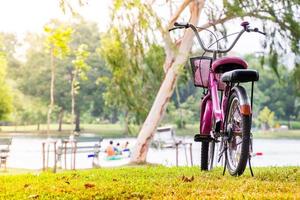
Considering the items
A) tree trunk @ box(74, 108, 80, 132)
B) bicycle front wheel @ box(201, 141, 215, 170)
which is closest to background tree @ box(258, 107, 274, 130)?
tree trunk @ box(74, 108, 80, 132)

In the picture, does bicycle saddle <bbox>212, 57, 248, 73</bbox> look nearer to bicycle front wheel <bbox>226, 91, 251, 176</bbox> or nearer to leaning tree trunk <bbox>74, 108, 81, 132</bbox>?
bicycle front wheel <bbox>226, 91, 251, 176</bbox>

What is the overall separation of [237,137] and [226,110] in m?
0.14

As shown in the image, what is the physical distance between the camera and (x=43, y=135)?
2139cm

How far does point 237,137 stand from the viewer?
247 cm

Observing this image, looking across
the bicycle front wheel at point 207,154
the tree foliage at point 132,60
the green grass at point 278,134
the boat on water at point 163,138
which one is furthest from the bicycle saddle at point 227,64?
the green grass at point 278,134

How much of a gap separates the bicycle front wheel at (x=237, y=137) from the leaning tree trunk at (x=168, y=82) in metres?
5.21

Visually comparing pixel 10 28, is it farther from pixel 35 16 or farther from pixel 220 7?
pixel 220 7

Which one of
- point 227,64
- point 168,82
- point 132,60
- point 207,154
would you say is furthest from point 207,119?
point 132,60

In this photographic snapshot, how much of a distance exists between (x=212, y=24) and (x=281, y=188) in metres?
6.16

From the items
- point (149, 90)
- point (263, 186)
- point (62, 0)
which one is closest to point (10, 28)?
point (149, 90)

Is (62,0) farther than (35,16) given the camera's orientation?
No

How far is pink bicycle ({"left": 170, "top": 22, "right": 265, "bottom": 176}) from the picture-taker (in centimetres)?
228

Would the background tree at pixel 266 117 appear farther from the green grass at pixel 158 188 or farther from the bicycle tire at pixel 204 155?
the green grass at pixel 158 188

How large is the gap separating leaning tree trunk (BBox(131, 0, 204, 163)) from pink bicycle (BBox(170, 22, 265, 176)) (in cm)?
488
